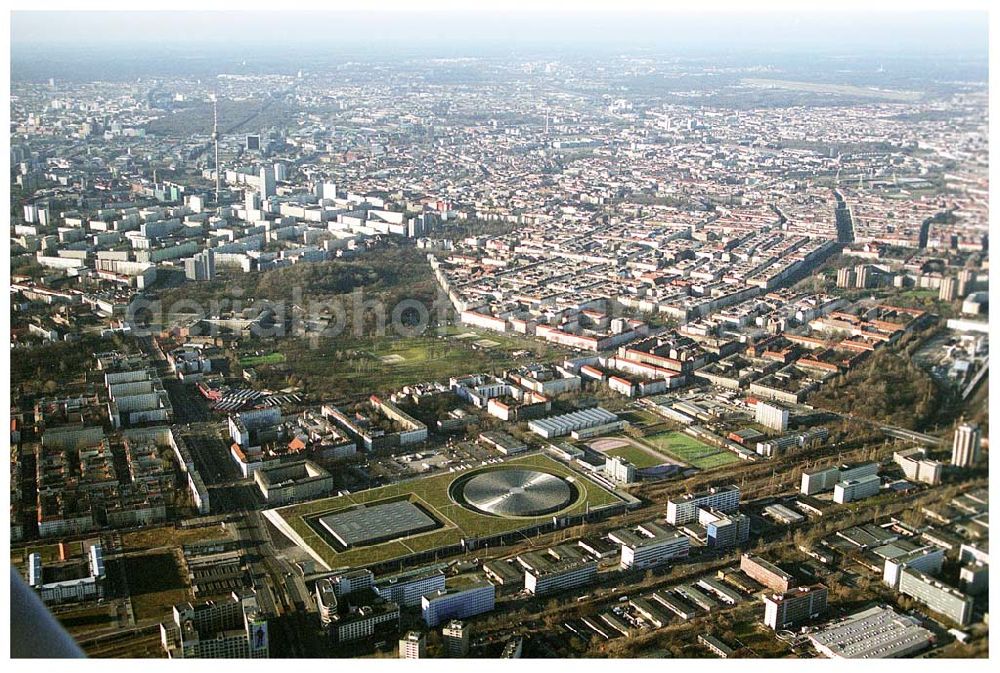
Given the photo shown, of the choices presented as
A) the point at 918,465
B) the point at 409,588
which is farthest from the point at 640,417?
the point at 409,588

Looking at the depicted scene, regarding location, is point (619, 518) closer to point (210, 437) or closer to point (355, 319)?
point (210, 437)

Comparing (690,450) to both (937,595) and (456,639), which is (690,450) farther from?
(456,639)

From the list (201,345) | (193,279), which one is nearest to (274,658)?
(201,345)

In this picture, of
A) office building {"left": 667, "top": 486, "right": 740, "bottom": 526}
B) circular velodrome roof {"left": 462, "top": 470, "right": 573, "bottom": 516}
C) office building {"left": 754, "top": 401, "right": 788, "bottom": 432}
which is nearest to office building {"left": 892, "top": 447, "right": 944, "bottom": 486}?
office building {"left": 754, "top": 401, "right": 788, "bottom": 432}

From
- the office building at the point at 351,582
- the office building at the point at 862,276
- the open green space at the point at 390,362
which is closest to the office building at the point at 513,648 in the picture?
the office building at the point at 351,582

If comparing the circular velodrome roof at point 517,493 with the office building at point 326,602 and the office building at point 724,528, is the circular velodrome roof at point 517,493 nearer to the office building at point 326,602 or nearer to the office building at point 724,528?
the office building at point 724,528
